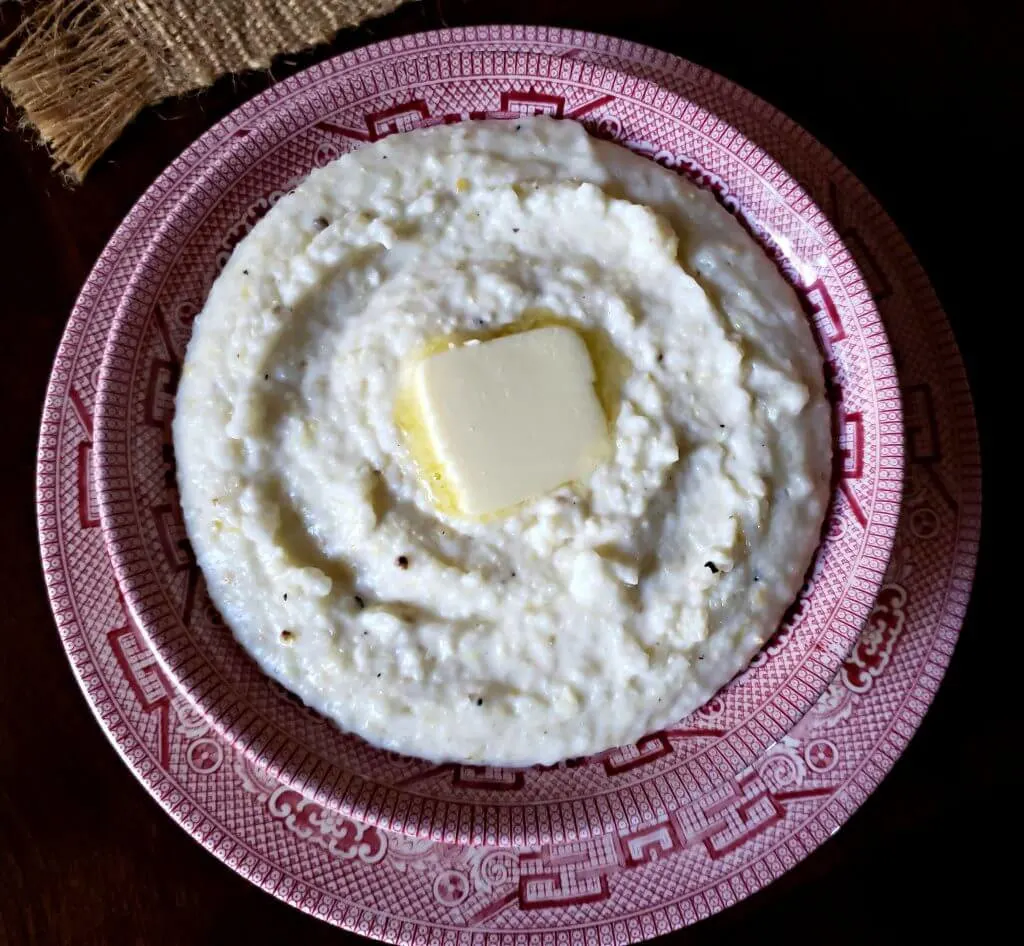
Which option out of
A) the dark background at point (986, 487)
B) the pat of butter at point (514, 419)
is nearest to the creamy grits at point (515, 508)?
the pat of butter at point (514, 419)

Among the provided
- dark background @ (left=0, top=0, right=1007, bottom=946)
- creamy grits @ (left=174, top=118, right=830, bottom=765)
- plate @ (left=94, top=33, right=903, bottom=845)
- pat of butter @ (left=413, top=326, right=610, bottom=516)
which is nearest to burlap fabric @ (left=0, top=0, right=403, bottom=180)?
dark background @ (left=0, top=0, right=1007, bottom=946)

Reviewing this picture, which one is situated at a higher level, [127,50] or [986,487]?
[127,50]

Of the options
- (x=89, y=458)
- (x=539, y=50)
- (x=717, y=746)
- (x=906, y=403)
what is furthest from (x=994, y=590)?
(x=89, y=458)

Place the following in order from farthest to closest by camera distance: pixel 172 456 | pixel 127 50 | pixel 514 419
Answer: pixel 127 50, pixel 172 456, pixel 514 419

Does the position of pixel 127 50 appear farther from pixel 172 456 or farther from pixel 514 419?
pixel 514 419

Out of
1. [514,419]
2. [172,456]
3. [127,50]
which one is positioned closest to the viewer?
[514,419]

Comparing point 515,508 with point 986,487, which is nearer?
point 515,508

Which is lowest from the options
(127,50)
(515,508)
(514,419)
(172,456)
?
(515,508)

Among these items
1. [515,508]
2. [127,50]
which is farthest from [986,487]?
[127,50]
